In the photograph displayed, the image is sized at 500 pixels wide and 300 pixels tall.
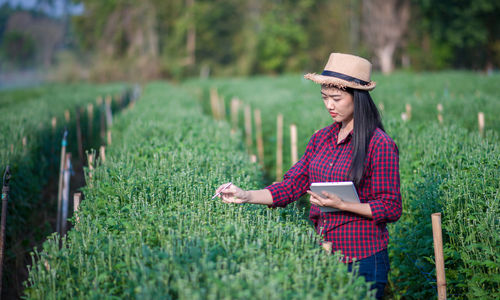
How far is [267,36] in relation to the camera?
145 feet

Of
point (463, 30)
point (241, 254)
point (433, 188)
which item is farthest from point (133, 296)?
point (463, 30)

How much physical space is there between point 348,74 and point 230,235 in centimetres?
134

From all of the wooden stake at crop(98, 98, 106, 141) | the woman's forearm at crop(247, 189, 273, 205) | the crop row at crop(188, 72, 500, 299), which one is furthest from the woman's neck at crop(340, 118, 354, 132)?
the wooden stake at crop(98, 98, 106, 141)

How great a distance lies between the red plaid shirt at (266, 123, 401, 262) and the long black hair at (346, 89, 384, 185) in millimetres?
40

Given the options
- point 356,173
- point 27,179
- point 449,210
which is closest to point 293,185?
point 356,173

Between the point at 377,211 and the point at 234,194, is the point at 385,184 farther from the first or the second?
the point at 234,194

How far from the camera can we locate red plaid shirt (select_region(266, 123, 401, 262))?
2.77 m

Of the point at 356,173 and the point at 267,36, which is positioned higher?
the point at 267,36

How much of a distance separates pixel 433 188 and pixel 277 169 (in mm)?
6770

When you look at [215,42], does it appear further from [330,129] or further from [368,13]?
[330,129]

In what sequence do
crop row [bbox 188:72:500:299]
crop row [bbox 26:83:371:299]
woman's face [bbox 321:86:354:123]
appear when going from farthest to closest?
crop row [bbox 188:72:500:299] < woman's face [bbox 321:86:354:123] < crop row [bbox 26:83:371:299]

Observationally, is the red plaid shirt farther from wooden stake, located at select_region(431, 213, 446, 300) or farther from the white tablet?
wooden stake, located at select_region(431, 213, 446, 300)

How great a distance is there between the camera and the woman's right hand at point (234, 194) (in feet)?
10.2

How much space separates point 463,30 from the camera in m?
37.5
